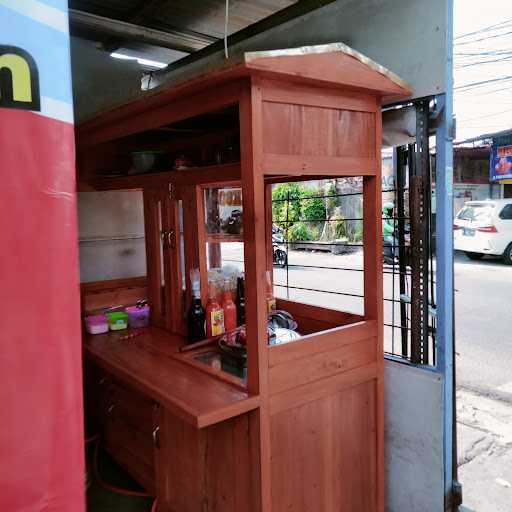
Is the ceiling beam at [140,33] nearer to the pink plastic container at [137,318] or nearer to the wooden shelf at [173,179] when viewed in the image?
the wooden shelf at [173,179]

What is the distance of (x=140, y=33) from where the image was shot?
314 cm

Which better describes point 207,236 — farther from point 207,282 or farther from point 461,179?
point 461,179

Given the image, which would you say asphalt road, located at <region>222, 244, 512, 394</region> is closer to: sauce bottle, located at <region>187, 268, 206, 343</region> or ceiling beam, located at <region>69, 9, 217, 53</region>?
sauce bottle, located at <region>187, 268, 206, 343</region>

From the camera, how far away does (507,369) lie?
4.26 meters

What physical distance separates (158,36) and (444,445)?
9.82 feet

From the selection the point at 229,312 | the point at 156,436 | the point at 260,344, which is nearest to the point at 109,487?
the point at 156,436

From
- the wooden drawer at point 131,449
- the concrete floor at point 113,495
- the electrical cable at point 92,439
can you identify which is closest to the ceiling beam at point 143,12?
the wooden drawer at point 131,449

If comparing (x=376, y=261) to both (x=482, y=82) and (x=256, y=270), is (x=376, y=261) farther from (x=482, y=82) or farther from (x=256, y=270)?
(x=482, y=82)

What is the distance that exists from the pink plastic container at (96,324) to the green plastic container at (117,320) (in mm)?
29

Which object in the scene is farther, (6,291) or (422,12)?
(422,12)

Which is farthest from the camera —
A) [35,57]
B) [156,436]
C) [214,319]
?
[214,319]

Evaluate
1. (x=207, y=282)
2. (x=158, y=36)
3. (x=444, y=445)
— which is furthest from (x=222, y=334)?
(x=158, y=36)

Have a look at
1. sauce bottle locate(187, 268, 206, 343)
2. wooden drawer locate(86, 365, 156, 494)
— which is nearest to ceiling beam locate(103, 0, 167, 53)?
sauce bottle locate(187, 268, 206, 343)

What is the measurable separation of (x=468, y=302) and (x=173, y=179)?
5.57m
